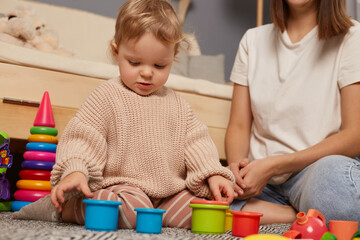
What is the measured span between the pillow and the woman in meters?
0.79

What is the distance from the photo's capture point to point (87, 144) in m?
0.92

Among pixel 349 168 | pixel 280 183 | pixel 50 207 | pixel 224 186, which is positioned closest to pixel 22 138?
pixel 50 207

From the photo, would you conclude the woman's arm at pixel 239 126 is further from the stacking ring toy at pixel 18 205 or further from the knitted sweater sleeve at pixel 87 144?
the stacking ring toy at pixel 18 205

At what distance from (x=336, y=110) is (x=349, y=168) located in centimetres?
28

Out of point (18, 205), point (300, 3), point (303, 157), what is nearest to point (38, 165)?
point (18, 205)

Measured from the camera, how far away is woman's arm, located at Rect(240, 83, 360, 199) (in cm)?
110

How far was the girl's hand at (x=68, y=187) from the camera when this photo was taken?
77 cm

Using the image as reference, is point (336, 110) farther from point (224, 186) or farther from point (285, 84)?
point (224, 186)

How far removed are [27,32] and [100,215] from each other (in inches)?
40.4

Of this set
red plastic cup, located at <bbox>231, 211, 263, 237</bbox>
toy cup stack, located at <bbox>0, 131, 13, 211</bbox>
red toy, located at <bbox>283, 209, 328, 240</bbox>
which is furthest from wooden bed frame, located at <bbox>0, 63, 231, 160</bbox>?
red toy, located at <bbox>283, 209, 328, 240</bbox>

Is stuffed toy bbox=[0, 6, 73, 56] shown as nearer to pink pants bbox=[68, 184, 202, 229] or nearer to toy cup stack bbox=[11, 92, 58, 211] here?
toy cup stack bbox=[11, 92, 58, 211]

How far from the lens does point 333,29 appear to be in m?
1.20

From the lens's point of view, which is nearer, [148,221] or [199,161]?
[148,221]

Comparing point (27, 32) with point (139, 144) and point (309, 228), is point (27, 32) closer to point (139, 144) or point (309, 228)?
A: point (139, 144)
